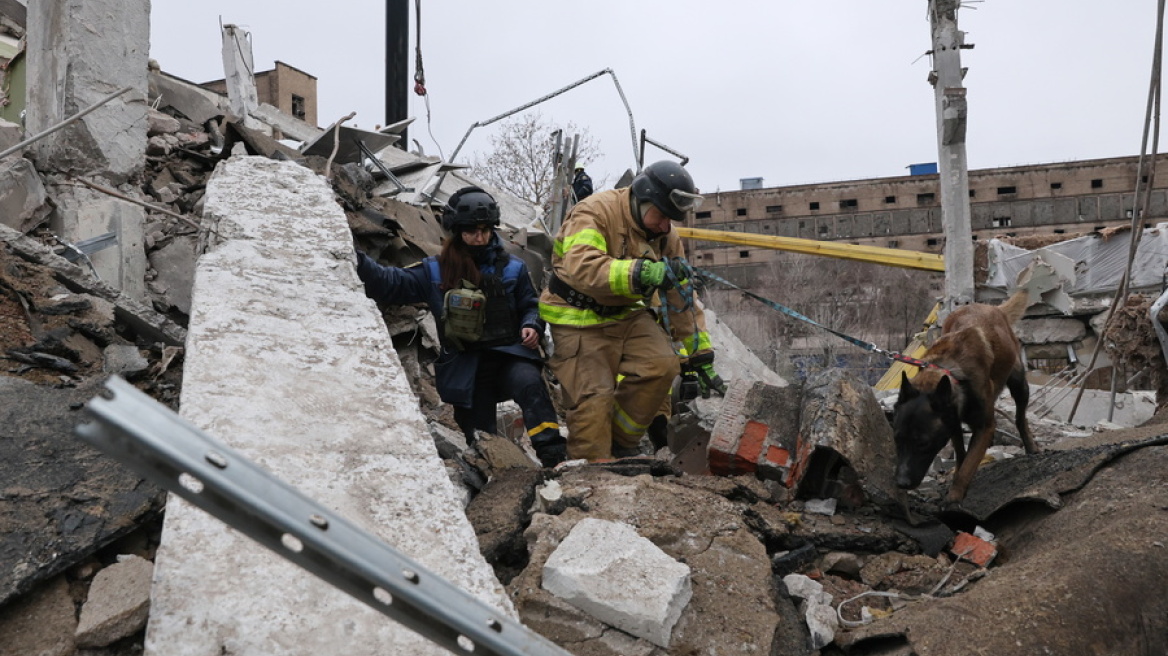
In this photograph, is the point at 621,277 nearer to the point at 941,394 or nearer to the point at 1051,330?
the point at 941,394

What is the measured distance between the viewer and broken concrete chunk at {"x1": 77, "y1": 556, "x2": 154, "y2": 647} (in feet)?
6.72

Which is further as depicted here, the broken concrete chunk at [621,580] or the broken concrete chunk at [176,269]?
the broken concrete chunk at [176,269]

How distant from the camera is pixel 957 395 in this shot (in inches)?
208

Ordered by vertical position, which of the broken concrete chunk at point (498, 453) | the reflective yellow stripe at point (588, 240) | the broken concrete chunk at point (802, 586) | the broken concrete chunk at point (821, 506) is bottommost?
the broken concrete chunk at point (802, 586)

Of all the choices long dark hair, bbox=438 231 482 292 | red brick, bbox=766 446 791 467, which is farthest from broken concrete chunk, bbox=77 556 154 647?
red brick, bbox=766 446 791 467

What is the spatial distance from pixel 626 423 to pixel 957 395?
73.9 inches

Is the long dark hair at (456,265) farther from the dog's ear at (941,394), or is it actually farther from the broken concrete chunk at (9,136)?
the broken concrete chunk at (9,136)

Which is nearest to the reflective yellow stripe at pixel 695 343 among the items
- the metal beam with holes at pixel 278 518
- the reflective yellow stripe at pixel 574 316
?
the reflective yellow stripe at pixel 574 316

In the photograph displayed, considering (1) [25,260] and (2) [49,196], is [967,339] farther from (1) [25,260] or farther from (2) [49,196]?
(2) [49,196]

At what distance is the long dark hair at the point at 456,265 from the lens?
15.8ft

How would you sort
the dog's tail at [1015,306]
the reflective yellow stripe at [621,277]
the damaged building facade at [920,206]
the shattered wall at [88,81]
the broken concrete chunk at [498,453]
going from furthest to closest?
the damaged building facade at [920,206] → the dog's tail at [1015,306] → the shattered wall at [88,81] → the reflective yellow stripe at [621,277] → the broken concrete chunk at [498,453]

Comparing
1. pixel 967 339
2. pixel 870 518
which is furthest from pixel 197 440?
pixel 967 339

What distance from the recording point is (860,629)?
2959 mm

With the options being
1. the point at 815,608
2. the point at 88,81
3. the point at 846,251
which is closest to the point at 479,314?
the point at 815,608
